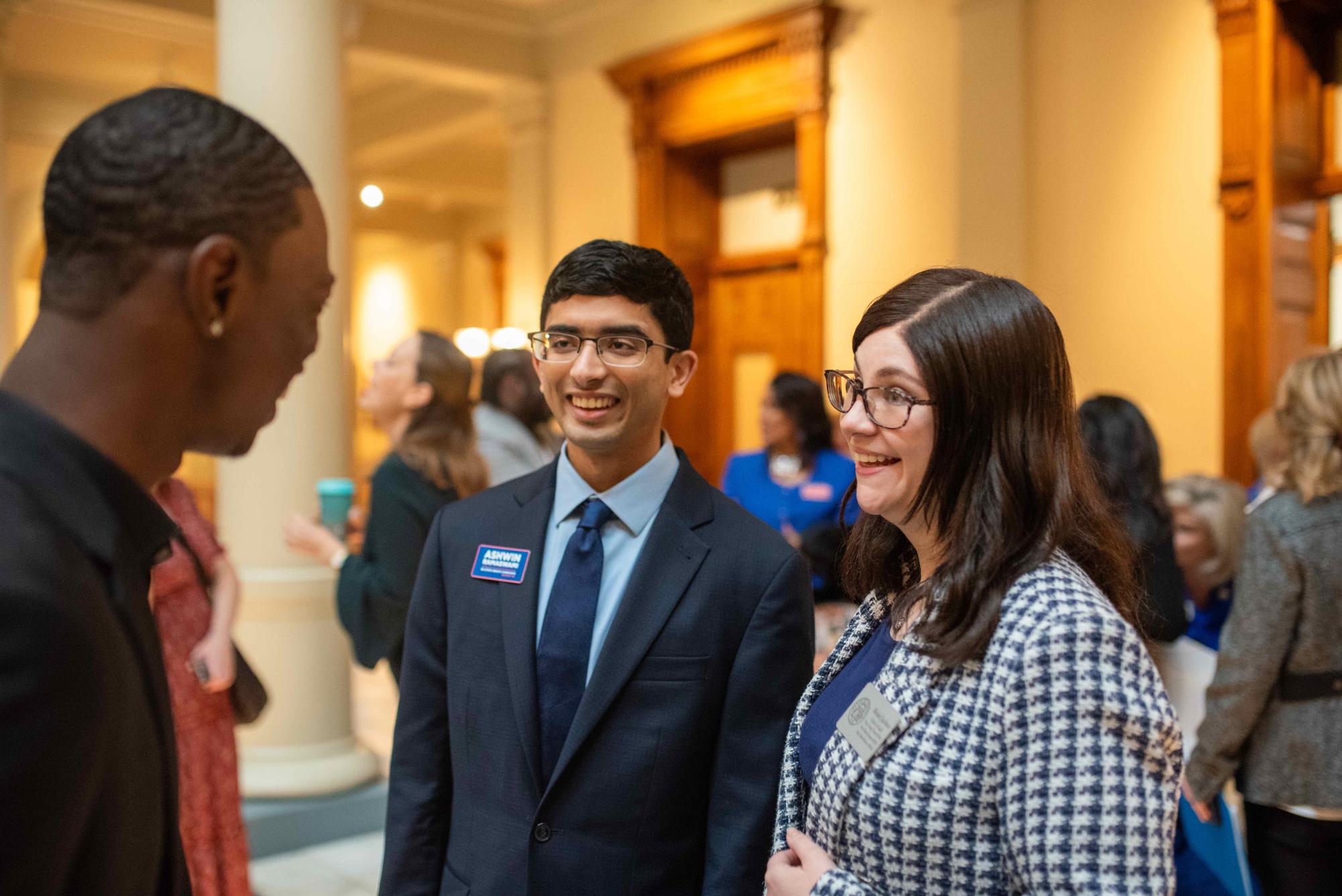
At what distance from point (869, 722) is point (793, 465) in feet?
11.2

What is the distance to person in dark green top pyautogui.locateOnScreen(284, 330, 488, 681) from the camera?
10.2ft

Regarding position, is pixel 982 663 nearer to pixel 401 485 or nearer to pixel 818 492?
pixel 401 485

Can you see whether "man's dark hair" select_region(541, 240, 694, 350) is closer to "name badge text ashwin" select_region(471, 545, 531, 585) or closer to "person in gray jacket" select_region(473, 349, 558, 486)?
"name badge text ashwin" select_region(471, 545, 531, 585)

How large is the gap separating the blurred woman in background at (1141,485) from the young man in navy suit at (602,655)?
1449 mm

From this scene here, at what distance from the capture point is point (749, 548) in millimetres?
1793

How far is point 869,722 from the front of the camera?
1361 mm

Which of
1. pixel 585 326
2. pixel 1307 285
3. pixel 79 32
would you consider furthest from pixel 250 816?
pixel 79 32

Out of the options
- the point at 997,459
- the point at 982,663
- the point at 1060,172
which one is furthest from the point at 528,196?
the point at 982,663

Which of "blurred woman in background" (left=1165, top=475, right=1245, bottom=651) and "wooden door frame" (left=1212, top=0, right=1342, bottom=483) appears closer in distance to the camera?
"blurred woman in background" (left=1165, top=475, right=1245, bottom=651)

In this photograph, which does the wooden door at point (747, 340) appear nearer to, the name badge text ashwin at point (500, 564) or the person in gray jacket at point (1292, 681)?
the person in gray jacket at point (1292, 681)

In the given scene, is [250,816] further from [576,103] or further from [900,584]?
[576,103]

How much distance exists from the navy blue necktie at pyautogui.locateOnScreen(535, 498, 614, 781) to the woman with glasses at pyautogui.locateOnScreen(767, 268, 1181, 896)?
36 cm

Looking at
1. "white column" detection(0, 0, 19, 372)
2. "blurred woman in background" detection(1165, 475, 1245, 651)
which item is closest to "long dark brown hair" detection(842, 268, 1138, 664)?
"blurred woman in background" detection(1165, 475, 1245, 651)

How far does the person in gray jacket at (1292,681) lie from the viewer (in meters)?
2.59
